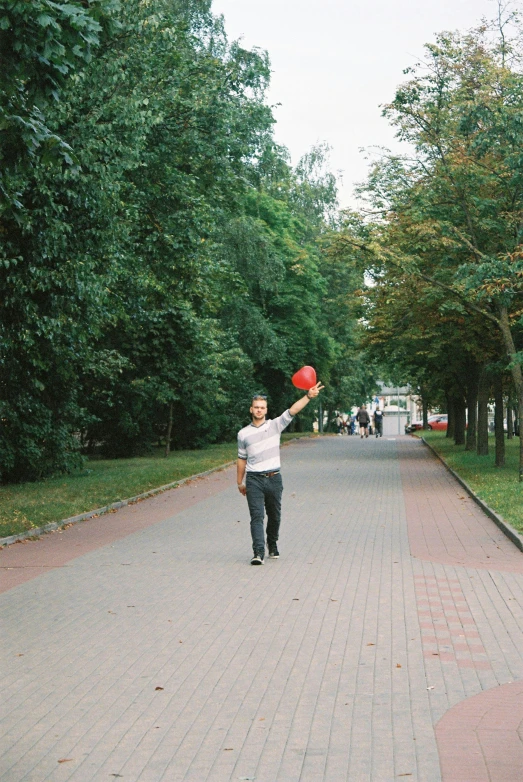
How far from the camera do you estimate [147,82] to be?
17656 mm

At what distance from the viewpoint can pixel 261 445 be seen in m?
12.0

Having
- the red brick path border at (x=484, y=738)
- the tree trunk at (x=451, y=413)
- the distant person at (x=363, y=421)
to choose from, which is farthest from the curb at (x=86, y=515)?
the distant person at (x=363, y=421)

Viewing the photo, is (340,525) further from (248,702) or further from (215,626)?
(248,702)

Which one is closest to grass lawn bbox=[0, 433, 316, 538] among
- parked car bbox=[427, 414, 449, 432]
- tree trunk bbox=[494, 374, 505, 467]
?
tree trunk bbox=[494, 374, 505, 467]

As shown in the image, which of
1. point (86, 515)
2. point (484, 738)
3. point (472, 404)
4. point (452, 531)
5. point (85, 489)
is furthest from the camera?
point (472, 404)

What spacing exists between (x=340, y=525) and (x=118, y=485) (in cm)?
848

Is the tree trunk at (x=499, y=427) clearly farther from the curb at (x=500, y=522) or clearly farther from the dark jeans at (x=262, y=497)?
the dark jeans at (x=262, y=497)

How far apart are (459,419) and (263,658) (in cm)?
4022

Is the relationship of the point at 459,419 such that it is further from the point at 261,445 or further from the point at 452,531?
the point at 261,445

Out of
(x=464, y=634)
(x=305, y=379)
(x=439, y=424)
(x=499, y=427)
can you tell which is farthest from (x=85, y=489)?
(x=439, y=424)

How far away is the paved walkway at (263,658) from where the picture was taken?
16.5 feet

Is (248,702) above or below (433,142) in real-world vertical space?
below

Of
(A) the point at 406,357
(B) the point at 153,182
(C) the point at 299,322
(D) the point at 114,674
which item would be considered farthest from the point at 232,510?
(C) the point at 299,322

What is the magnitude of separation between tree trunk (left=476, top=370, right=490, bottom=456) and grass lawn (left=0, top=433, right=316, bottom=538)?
8088 mm
